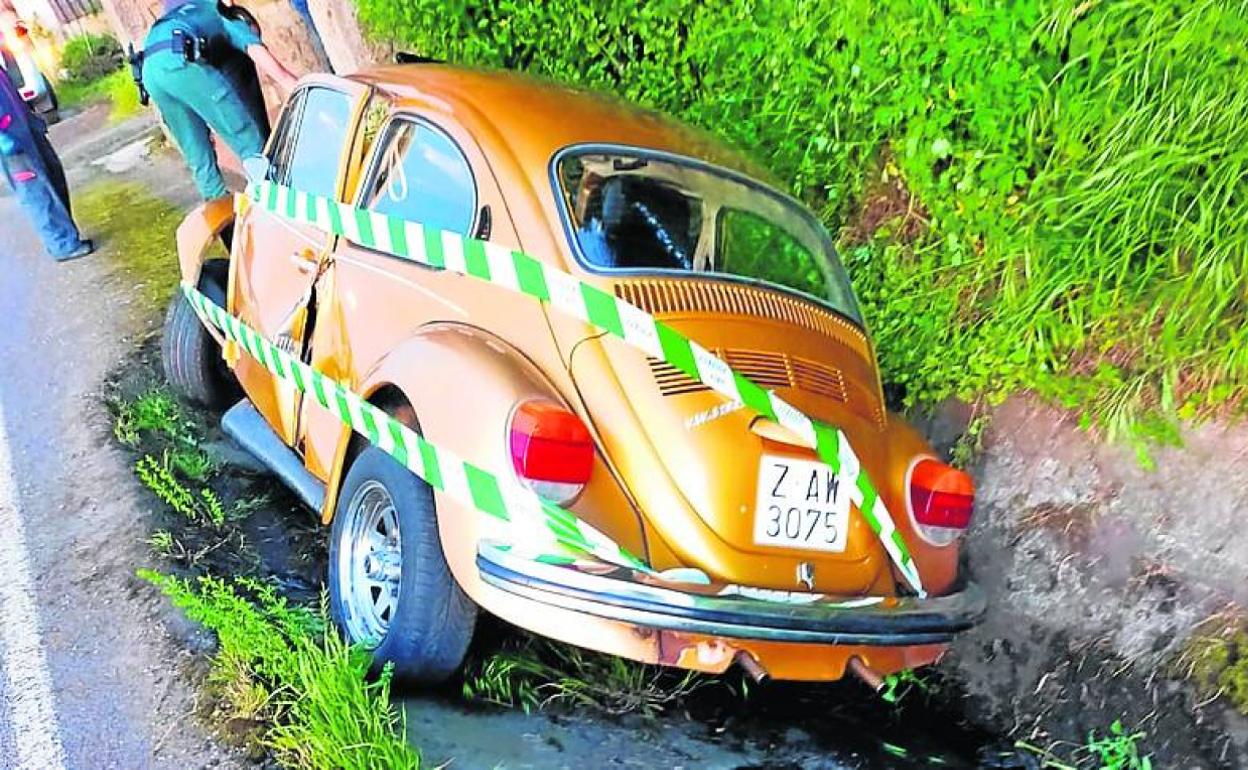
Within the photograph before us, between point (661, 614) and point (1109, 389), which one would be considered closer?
point (661, 614)

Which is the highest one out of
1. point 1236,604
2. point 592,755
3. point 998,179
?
point 998,179

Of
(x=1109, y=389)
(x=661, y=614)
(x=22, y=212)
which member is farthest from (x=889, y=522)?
(x=22, y=212)

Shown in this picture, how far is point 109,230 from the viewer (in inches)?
304

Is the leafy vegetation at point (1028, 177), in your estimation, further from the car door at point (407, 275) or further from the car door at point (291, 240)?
the car door at point (291, 240)

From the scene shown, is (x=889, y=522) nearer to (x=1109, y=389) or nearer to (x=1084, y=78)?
(x=1109, y=389)

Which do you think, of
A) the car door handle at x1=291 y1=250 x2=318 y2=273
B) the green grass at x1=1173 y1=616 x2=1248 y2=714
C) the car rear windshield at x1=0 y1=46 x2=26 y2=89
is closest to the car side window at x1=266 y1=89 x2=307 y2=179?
the car door handle at x1=291 y1=250 x2=318 y2=273

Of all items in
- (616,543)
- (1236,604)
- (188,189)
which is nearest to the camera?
(616,543)

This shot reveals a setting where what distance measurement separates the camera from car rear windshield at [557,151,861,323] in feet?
10.7

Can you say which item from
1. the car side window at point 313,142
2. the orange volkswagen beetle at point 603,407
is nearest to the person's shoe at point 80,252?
the car side window at point 313,142

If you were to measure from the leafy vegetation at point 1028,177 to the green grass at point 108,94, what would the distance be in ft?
27.8

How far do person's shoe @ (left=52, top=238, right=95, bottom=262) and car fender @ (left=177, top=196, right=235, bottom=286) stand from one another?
258 centimetres

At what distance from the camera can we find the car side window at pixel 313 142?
4059 mm

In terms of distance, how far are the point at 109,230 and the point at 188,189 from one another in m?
0.81

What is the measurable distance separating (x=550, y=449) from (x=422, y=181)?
50.7 inches
